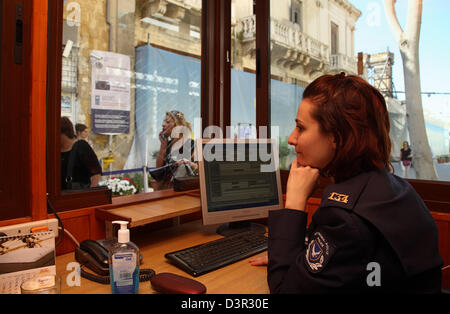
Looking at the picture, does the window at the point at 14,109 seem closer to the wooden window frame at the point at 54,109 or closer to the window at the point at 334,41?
the wooden window frame at the point at 54,109

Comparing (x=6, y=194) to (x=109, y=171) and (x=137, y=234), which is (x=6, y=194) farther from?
(x=109, y=171)

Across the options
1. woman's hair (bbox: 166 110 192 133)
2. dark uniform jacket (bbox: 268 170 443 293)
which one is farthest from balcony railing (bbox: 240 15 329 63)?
dark uniform jacket (bbox: 268 170 443 293)

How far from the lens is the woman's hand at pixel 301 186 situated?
3.23 feet

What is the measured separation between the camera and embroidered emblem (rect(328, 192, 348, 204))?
769 mm

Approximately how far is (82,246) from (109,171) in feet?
3.24

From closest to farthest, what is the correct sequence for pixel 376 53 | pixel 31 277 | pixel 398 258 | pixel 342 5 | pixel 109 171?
pixel 398 258
pixel 31 277
pixel 376 53
pixel 342 5
pixel 109 171

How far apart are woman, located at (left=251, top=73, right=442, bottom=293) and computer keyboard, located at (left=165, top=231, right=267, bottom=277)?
305 mm

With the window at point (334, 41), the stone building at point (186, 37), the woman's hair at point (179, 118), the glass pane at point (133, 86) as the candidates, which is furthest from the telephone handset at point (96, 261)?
the window at point (334, 41)

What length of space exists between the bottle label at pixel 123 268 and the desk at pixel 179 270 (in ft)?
0.23

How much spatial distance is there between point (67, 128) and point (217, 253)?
0.91m

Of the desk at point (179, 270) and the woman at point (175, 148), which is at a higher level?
the woman at point (175, 148)

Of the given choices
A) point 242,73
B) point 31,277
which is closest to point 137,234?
point 31,277
